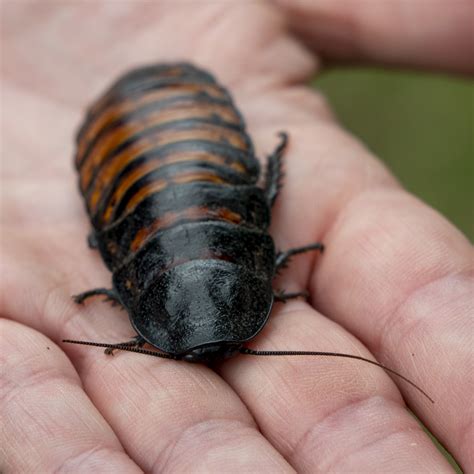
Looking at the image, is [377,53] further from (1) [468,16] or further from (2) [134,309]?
(2) [134,309]

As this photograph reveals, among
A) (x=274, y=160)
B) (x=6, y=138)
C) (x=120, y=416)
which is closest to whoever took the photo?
(x=120, y=416)

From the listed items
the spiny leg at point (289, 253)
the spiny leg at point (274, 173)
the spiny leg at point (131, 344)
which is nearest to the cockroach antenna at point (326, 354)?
the spiny leg at point (131, 344)

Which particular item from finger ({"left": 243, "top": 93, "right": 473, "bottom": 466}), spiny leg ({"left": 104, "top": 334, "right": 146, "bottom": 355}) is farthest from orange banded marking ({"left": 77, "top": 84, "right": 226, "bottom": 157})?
spiny leg ({"left": 104, "top": 334, "right": 146, "bottom": 355})

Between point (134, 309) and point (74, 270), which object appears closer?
point (134, 309)

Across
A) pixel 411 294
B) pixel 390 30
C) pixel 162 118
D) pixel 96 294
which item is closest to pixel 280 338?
pixel 411 294

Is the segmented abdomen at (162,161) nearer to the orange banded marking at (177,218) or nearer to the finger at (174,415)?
the orange banded marking at (177,218)

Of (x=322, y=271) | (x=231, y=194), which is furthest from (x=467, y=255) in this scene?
(x=231, y=194)

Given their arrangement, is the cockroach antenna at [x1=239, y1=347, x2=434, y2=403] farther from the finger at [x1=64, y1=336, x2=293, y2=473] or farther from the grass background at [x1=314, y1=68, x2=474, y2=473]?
the grass background at [x1=314, y1=68, x2=474, y2=473]
